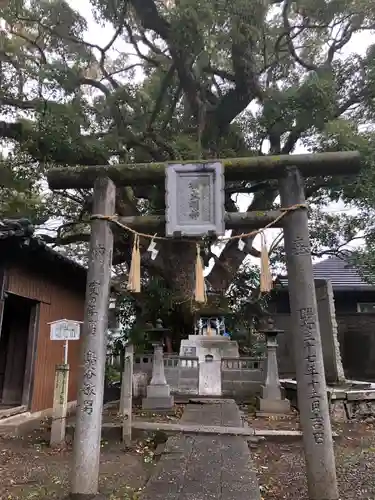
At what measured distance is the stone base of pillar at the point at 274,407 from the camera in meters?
10.0

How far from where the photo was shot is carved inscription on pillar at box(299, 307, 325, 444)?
446 centimetres

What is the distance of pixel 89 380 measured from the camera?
15.5 feet

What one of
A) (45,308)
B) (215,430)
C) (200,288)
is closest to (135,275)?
(200,288)

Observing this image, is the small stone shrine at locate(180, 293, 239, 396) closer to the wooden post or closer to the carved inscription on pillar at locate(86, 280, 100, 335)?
the wooden post

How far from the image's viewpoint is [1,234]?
20.5ft

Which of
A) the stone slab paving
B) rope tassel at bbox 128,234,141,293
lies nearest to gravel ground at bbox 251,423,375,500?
the stone slab paving

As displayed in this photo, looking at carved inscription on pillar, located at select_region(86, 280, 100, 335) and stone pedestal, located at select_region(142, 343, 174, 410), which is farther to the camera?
stone pedestal, located at select_region(142, 343, 174, 410)

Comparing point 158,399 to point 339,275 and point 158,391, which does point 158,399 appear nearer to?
point 158,391

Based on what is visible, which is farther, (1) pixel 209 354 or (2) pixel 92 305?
(1) pixel 209 354

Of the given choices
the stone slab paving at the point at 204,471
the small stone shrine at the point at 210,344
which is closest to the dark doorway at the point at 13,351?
the small stone shrine at the point at 210,344

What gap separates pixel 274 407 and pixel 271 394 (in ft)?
1.10

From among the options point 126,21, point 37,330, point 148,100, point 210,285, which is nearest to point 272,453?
point 37,330

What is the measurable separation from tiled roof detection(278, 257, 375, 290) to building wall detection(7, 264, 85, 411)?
358 inches

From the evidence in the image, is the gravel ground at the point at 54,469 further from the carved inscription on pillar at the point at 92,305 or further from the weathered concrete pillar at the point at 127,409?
the carved inscription on pillar at the point at 92,305
